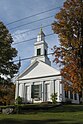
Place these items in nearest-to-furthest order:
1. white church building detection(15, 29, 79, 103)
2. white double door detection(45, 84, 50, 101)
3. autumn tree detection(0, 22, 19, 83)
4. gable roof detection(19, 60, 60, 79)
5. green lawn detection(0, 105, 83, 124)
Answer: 1. green lawn detection(0, 105, 83, 124)
2. autumn tree detection(0, 22, 19, 83)
3. white church building detection(15, 29, 79, 103)
4. white double door detection(45, 84, 50, 101)
5. gable roof detection(19, 60, 60, 79)

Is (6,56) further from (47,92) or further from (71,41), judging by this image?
(47,92)

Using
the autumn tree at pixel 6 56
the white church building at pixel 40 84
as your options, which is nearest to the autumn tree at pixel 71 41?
the autumn tree at pixel 6 56

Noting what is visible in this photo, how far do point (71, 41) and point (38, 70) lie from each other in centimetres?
3019

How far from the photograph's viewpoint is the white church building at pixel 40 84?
4553cm

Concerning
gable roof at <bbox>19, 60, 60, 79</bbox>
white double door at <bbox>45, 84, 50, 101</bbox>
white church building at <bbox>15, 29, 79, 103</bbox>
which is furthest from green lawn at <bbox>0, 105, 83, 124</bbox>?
gable roof at <bbox>19, 60, 60, 79</bbox>

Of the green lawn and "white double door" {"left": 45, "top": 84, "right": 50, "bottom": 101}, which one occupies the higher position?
"white double door" {"left": 45, "top": 84, "right": 50, "bottom": 101}

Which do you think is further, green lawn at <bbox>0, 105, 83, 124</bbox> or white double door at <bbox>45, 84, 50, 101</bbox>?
white double door at <bbox>45, 84, 50, 101</bbox>

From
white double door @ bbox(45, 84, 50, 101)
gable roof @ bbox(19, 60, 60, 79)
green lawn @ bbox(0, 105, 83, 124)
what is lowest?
green lawn @ bbox(0, 105, 83, 124)

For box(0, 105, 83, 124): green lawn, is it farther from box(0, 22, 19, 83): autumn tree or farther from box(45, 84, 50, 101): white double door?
box(45, 84, 50, 101): white double door

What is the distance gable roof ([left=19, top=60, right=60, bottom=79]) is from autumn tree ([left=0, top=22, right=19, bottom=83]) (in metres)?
18.0

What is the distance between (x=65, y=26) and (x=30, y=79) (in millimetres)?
30219

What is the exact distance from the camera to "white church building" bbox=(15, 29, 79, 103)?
149 ft

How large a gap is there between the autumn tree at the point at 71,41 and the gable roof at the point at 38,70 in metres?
26.3

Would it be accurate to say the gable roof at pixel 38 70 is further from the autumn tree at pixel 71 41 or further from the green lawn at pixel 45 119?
the autumn tree at pixel 71 41
